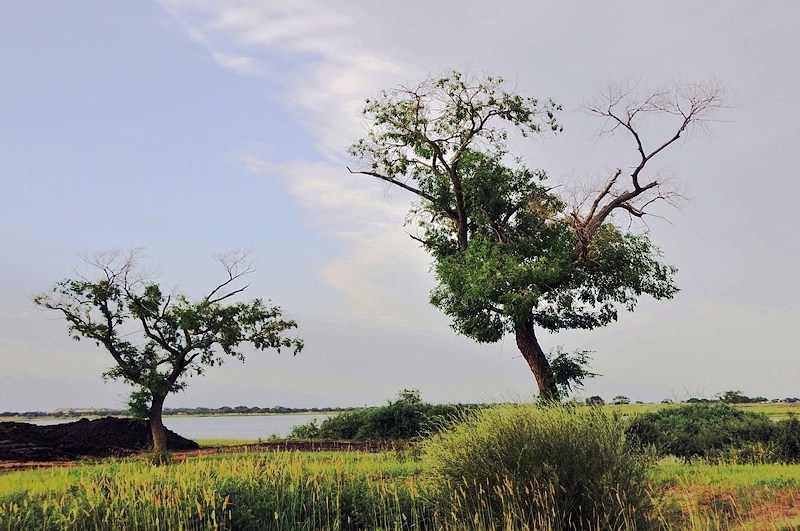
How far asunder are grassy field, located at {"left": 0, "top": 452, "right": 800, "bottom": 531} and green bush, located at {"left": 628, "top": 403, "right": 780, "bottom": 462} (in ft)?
19.4

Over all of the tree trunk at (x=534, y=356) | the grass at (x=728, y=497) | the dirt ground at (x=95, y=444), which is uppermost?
the tree trunk at (x=534, y=356)

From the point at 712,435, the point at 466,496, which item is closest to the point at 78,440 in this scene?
the point at 466,496

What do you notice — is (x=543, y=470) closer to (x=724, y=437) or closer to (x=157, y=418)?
(x=724, y=437)

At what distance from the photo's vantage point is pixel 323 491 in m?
9.67

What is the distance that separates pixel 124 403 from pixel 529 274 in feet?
46.2

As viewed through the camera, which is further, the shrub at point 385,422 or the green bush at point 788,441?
the shrub at point 385,422

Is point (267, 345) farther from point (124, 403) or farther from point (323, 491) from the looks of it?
point (323, 491)

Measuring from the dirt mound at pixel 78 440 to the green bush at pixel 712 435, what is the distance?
622 inches

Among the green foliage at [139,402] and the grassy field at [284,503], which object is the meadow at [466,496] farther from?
the green foliage at [139,402]

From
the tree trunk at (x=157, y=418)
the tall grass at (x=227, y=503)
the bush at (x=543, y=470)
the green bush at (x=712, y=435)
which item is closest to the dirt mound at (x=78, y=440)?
the tree trunk at (x=157, y=418)

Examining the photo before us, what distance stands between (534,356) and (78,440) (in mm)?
15851

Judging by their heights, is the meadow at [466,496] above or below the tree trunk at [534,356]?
below

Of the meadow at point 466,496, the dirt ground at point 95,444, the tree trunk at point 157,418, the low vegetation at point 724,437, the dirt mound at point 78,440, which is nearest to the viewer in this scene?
the meadow at point 466,496

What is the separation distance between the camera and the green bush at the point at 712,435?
56.2 ft
